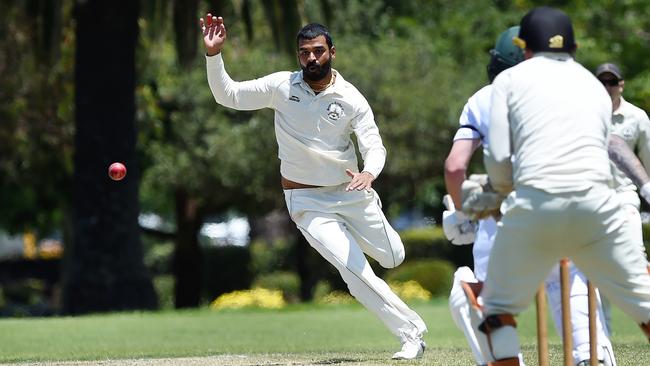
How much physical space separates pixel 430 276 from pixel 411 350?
59.3 feet

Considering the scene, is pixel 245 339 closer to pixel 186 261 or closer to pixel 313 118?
pixel 313 118

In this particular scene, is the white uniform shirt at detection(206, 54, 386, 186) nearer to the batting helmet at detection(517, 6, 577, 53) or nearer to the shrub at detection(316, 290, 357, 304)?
the batting helmet at detection(517, 6, 577, 53)

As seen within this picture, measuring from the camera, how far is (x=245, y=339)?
14.1m

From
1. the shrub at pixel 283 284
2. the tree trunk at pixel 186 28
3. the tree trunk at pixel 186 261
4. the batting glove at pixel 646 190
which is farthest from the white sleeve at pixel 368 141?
the shrub at pixel 283 284

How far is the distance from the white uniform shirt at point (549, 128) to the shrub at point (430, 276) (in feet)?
69.9

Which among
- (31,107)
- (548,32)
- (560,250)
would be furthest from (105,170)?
(560,250)

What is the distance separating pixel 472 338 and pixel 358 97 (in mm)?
3048

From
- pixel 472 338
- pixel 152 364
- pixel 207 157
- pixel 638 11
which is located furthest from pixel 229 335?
pixel 638 11

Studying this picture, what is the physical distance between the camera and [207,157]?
2805 cm

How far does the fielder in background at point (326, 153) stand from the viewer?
382 inches

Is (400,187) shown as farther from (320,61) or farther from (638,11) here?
(320,61)

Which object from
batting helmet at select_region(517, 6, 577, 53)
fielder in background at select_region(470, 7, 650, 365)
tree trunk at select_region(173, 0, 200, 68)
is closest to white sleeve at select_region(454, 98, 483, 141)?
fielder in background at select_region(470, 7, 650, 365)

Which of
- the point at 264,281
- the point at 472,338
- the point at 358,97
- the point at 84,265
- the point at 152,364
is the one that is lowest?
the point at 264,281

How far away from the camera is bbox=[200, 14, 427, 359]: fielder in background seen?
971cm
